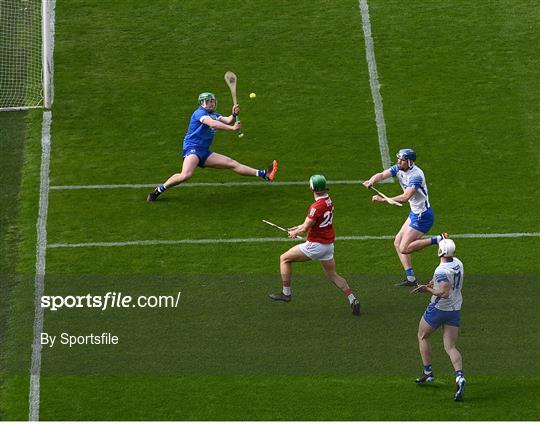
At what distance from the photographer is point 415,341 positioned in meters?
22.2

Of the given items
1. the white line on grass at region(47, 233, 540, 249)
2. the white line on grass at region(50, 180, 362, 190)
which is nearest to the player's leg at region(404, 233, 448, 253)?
the white line on grass at region(47, 233, 540, 249)

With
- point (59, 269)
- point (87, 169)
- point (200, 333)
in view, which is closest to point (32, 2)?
point (87, 169)

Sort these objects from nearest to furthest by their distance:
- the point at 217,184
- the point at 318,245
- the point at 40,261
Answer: the point at 318,245 → the point at 40,261 → the point at 217,184

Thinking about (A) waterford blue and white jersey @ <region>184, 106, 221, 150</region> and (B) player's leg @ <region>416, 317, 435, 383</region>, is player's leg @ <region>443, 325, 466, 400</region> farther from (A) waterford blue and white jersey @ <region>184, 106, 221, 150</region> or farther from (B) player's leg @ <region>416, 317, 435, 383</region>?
(A) waterford blue and white jersey @ <region>184, 106, 221, 150</region>

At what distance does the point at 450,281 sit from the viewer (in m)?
20.3

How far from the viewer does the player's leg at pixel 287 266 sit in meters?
22.6

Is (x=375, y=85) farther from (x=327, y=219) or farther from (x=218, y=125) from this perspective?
(x=327, y=219)

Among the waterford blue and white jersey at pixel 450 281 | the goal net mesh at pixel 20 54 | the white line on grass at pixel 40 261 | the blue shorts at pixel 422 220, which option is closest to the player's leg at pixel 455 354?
the waterford blue and white jersey at pixel 450 281

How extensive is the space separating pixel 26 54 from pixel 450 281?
13.4 metres

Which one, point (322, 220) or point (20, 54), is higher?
point (20, 54)

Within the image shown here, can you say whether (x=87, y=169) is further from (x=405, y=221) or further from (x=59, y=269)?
(x=405, y=221)

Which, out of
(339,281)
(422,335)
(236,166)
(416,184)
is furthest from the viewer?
(236,166)

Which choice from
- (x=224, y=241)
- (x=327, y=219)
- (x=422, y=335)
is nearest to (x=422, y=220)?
(x=327, y=219)

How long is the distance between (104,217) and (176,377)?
516cm
